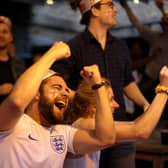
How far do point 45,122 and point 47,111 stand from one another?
0.17 feet

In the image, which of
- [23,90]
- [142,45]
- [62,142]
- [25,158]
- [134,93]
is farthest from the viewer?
[142,45]

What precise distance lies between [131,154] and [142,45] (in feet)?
10.3

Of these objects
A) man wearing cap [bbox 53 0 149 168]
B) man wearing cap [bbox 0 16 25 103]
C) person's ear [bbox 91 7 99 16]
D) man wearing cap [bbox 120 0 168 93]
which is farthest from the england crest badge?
man wearing cap [bbox 120 0 168 93]

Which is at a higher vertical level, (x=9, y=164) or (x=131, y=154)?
(x=9, y=164)

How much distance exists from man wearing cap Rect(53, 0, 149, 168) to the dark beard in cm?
65

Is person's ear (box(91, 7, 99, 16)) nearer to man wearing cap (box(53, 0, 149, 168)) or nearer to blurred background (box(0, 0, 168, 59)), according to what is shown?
man wearing cap (box(53, 0, 149, 168))

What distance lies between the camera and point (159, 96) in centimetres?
164

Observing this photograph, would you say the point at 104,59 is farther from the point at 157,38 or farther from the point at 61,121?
the point at 157,38

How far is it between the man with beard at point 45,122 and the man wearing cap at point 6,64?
983 millimetres

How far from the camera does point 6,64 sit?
8.74ft

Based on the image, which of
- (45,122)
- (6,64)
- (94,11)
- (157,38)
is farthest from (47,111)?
(157,38)

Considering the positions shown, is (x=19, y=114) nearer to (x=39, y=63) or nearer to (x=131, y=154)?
(x=39, y=63)

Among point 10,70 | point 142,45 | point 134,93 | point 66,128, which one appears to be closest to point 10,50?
point 10,70

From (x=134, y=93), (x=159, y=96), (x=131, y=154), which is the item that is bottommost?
(x=131, y=154)
